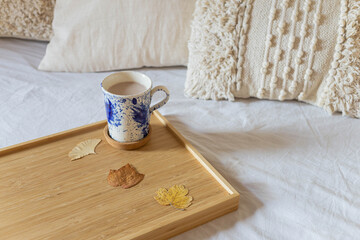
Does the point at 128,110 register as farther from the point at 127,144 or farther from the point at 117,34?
the point at 117,34

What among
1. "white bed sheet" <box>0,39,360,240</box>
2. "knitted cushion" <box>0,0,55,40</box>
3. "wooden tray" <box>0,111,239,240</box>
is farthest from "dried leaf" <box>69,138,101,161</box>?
"knitted cushion" <box>0,0,55,40</box>

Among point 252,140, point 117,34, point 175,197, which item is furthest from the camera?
point 117,34

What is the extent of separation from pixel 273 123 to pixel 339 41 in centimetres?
23

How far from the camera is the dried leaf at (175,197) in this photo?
57cm

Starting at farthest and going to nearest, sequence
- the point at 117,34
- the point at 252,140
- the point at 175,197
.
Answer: the point at 117,34, the point at 252,140, the point at 175,197

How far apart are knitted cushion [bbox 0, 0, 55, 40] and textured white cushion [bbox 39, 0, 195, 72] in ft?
0.28

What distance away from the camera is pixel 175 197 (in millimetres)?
583

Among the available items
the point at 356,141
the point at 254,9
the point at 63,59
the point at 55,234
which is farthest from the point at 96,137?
the point at 356,141

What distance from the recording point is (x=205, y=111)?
0.83m

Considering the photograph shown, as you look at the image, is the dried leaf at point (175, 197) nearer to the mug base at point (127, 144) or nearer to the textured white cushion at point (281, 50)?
the mug base at point (127, 144)

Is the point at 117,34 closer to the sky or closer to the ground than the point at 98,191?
closer to the sky

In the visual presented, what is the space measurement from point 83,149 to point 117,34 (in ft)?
1.21

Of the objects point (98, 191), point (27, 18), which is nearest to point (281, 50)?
point (98, 191)

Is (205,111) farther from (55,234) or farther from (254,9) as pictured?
(55,234)
